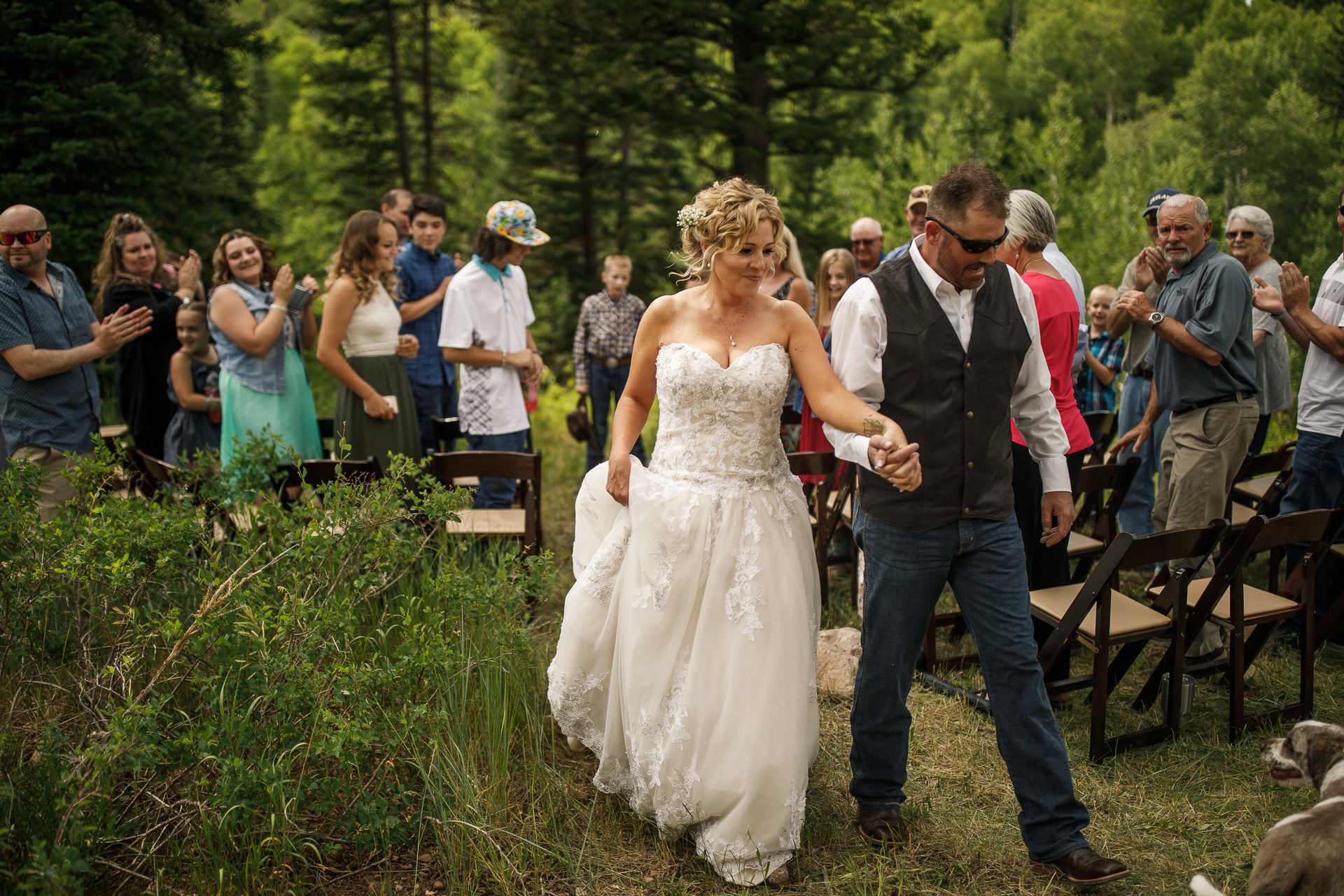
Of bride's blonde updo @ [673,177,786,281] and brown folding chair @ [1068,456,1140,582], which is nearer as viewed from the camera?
bride's blonde updo @ [673,177,786,281]

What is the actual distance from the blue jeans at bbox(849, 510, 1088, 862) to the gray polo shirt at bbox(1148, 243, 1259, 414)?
225 cm

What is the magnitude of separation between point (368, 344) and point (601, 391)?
10.5 ft

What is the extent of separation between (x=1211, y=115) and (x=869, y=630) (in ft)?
111

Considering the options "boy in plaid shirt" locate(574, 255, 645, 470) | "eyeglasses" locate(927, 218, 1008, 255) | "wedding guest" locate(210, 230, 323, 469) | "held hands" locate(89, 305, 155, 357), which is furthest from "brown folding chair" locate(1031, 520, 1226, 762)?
"boy in plaid shirt" locate(574, 255, 645, 470)

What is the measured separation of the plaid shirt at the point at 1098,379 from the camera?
676 cm

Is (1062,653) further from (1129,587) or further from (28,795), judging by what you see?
(28,795)

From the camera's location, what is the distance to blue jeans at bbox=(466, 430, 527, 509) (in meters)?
6.21

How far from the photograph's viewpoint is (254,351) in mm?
5383

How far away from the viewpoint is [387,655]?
4000 mm

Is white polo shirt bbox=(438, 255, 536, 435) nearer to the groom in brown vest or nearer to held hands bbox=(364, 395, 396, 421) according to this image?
held hands bbox=(364, 395, 396, 421)

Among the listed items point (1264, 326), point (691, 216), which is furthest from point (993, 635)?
point (1264, 326)

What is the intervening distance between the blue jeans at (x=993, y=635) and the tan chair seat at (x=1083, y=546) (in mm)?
2131

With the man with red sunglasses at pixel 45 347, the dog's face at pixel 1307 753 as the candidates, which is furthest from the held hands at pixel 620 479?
the man with red sunglasses at pixel 45 347

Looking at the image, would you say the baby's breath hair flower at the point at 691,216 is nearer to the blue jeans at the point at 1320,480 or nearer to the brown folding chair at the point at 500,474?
the brown folding chair at the point at 500,474
